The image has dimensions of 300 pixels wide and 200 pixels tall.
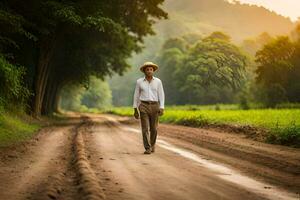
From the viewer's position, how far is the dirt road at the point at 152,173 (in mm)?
6090

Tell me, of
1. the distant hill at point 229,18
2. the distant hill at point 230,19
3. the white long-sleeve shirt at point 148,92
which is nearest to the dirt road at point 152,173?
the white long-sleeve shirt at point 148,92

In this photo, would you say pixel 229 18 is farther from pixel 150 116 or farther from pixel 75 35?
pixel 150 116

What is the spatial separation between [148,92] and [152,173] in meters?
3.99

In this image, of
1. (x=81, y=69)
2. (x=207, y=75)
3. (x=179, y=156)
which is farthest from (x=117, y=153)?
A: (x=81, y=69)

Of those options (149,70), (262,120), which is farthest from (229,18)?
(149,70)

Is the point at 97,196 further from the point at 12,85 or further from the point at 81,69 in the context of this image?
the point at 81,69

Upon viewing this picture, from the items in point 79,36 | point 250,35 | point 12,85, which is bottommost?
point 12,85

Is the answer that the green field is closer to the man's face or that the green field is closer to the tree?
the man's face

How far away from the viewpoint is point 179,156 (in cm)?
1035

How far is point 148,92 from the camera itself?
11.5 m

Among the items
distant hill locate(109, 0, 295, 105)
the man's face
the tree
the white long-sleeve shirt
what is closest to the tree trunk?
the tree

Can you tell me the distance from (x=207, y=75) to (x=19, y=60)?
37.7 feet

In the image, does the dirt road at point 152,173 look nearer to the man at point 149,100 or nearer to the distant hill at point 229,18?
the man at point 149,100

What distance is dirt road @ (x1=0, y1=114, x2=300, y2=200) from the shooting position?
240 inches
